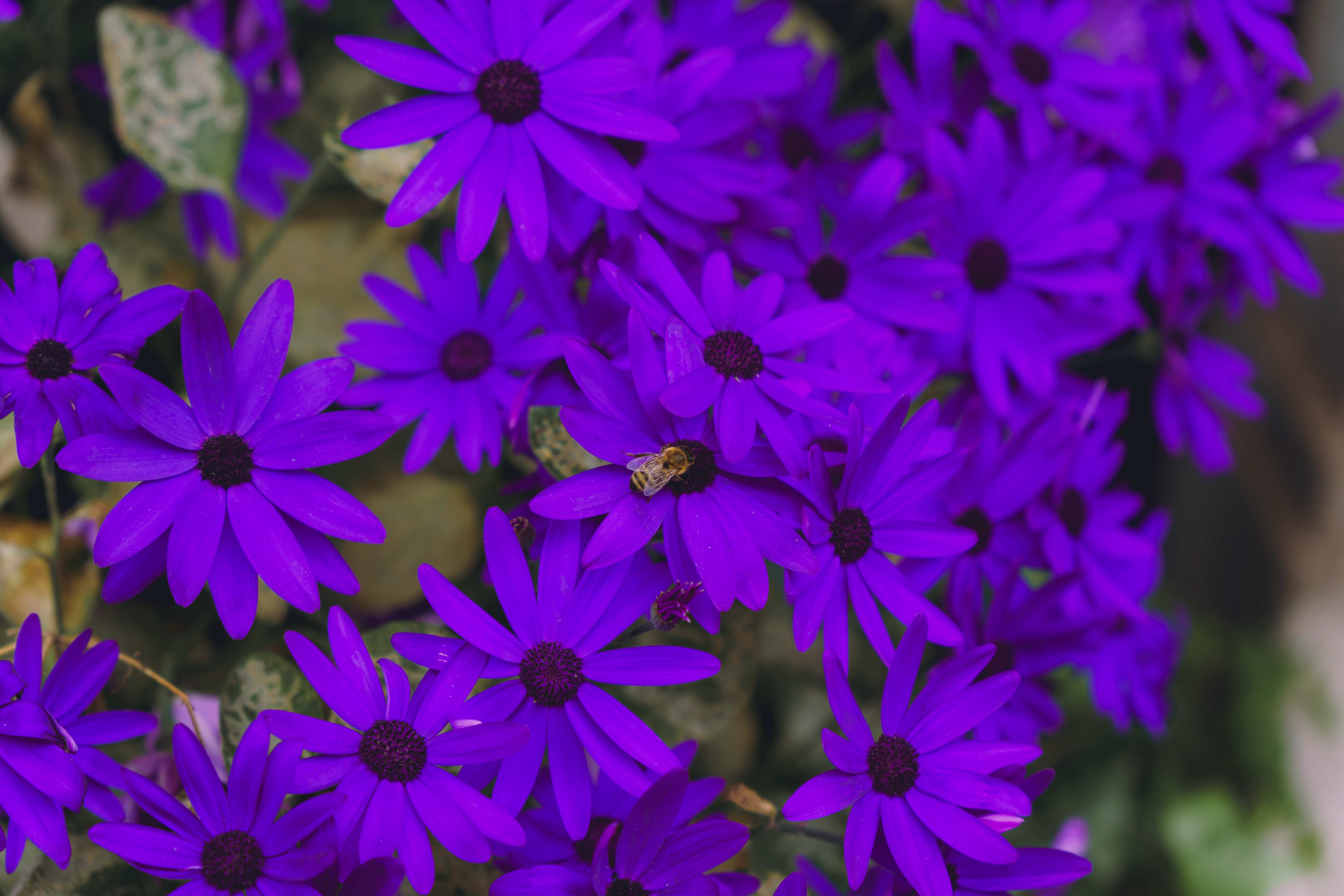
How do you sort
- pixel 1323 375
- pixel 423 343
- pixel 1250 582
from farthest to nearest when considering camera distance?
pixel 1250 582 < pixel 1323 375 < pixel 423 343

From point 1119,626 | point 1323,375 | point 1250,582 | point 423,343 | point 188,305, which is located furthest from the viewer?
point 1250,582

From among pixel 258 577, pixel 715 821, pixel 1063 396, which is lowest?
pixel 715 821

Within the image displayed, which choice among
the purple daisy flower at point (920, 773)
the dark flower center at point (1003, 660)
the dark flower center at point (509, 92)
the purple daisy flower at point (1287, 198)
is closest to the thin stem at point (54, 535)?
the dark flower center at point (509, 92)

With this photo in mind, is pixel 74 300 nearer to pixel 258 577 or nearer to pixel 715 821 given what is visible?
pixel 258 577

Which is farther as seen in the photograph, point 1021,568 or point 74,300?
point 1021,568

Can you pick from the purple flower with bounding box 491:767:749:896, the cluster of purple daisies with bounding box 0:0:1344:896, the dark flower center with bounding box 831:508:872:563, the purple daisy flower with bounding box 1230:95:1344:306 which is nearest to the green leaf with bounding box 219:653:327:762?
the cluster of purple daisies with bounding box 0:0:1344:896

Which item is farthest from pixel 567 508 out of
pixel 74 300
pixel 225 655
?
pixel 225 655

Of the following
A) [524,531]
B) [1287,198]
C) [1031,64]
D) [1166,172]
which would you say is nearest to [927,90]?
[1031,64]
